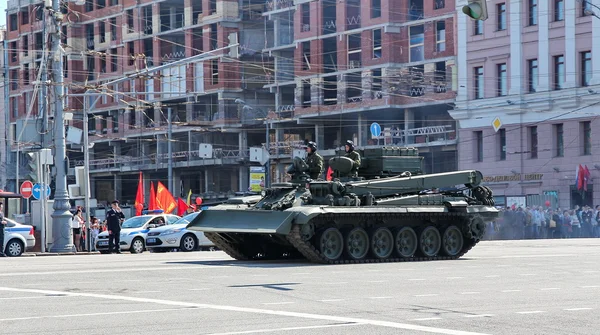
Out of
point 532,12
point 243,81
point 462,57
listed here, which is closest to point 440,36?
point 462,57

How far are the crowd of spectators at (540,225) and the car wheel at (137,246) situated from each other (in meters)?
14.3

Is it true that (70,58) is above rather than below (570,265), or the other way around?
above

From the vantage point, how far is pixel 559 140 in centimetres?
5794

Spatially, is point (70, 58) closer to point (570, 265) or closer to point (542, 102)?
point (542, 102)

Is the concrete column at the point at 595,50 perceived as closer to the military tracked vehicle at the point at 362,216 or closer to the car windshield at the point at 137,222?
the car windshield at the point at 137,222

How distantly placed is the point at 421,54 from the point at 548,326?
55.8 m

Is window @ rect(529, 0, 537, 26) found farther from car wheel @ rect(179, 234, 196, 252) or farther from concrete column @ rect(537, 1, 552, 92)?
car wheel @ rect(179, 234, 196, 252)

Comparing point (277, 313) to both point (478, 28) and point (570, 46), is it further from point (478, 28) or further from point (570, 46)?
point (478, 28)

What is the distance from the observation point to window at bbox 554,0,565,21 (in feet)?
184

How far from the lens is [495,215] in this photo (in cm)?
2727

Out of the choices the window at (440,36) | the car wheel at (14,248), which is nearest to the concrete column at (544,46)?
the window at (440,36)

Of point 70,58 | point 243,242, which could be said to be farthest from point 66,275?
point 70,58

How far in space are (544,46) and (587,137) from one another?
4.70m

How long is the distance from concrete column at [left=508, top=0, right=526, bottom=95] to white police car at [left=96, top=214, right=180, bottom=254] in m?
24.8
